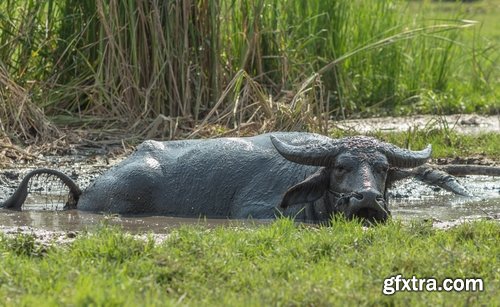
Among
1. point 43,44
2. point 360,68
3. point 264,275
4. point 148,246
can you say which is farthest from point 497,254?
point 360,68

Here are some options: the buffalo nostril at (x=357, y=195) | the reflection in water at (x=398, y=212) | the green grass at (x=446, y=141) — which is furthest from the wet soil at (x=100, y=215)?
the buffalo nostril at (x=357, y=195)

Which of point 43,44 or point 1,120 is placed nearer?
point 1,120

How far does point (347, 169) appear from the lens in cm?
758

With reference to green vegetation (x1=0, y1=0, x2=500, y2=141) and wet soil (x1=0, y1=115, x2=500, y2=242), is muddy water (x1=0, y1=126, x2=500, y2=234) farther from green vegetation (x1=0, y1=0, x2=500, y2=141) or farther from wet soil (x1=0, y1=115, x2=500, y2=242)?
green vegetation (x1=0, y1=0, x2=500, y2=141)

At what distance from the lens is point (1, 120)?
1052 cm

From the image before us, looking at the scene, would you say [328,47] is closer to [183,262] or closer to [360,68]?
[360,68]

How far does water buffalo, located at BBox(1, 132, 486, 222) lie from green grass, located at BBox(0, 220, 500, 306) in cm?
114

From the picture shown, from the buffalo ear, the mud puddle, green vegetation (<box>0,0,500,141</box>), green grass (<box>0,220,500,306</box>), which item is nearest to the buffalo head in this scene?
the buffalo ear

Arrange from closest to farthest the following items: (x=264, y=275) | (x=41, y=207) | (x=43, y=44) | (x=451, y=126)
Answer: (x=264, y=275) < (x=41, y=207) < (x=43, y=44) < (x=451, y=126)

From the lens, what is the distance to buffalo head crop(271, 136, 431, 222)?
24.1 feet

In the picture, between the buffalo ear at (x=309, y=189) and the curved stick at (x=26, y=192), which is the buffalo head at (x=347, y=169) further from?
the curved stick at (x=26, y=192)

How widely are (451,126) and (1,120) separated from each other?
4.58 m

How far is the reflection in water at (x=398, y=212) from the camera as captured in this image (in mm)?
7656

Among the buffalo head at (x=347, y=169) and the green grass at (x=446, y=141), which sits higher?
the buffalo head at (x=347, y=169)
